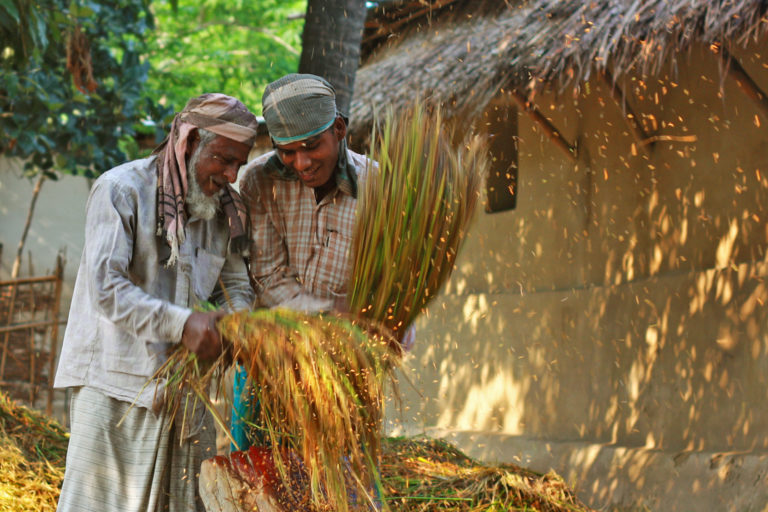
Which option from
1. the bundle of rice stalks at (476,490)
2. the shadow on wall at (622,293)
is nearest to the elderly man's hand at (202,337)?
the bundle of rice stalks at (476,490)

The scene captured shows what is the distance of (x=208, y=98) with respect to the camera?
2758mm

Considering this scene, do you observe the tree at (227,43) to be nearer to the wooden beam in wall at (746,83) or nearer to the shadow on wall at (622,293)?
the shadow on wall at (622,293)

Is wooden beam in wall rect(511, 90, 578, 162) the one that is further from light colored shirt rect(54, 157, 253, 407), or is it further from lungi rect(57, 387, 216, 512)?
lungi rect(57, 387, 216, 512)

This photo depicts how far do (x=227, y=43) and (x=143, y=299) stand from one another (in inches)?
424

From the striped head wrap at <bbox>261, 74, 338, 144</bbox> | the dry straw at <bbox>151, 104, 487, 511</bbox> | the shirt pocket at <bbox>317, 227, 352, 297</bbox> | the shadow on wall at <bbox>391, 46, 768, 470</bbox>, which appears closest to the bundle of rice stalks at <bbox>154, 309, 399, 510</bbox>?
the dry straw at <bbox>151, 104, 487, 511</bbox>

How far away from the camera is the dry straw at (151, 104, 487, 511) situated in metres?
2.40

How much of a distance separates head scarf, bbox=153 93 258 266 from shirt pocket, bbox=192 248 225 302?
0.14 metres

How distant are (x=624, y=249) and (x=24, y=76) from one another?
3858 mm

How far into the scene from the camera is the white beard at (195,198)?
2.77 m

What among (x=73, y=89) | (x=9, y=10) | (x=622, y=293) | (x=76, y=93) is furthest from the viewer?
(x=73, y=89)

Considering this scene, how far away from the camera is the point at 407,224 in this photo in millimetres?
2730

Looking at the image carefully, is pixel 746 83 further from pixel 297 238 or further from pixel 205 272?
pixel 205 272

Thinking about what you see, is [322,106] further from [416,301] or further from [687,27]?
[687,27]

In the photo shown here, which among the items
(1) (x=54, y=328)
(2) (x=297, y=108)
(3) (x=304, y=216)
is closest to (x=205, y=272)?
(3) (x=304, y=216)
